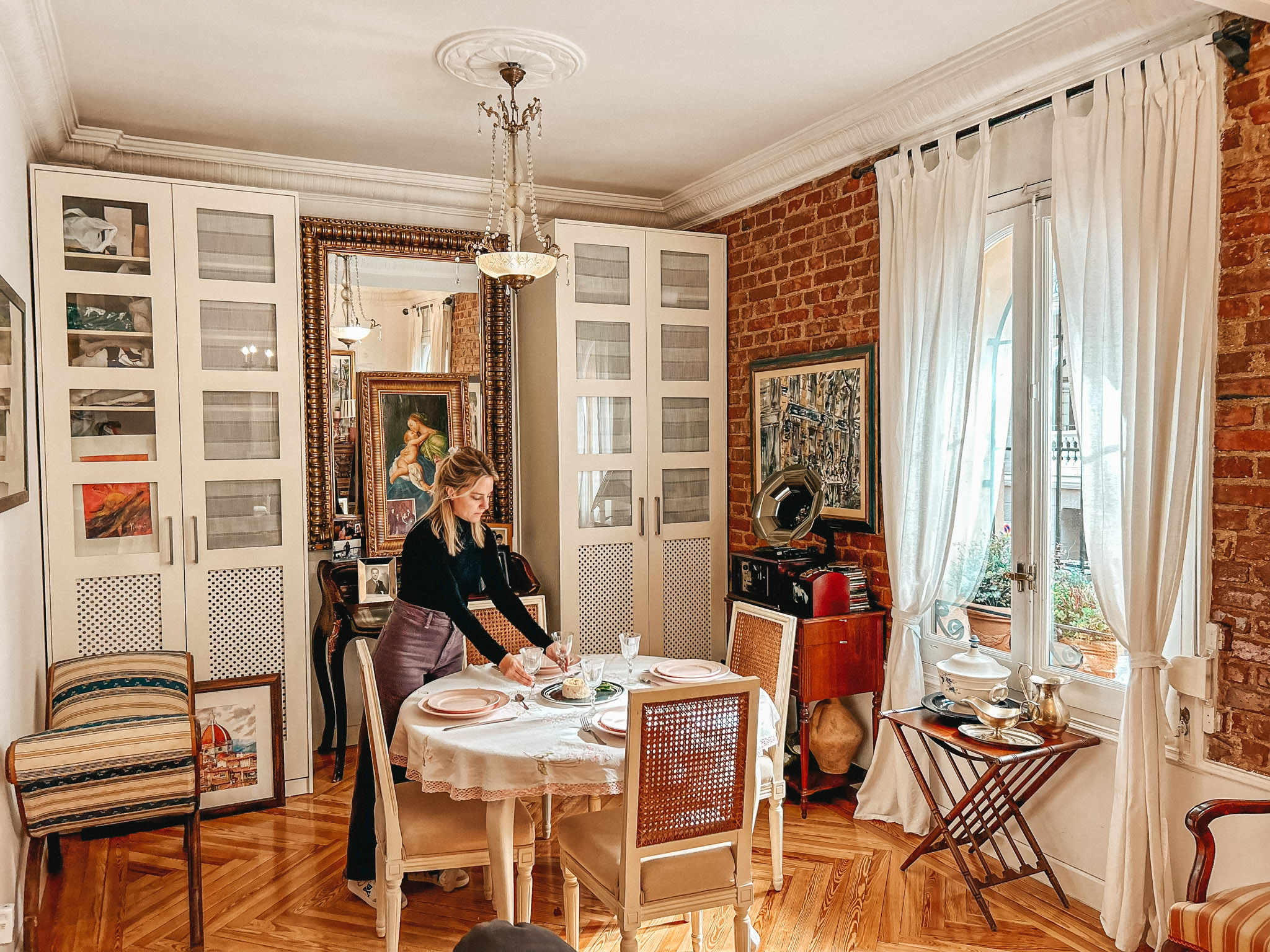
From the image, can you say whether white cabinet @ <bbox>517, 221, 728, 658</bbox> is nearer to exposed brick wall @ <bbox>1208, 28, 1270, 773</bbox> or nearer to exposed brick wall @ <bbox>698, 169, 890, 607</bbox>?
exposed brick wall @ <bbox>698, 169, 890, 607</bbox>

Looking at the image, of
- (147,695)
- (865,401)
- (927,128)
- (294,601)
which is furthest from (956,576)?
(147,695)

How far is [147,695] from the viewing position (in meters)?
3.37

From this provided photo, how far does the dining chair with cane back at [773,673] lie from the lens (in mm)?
3051

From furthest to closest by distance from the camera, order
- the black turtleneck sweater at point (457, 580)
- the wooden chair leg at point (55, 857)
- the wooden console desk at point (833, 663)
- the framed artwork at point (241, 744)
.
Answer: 1. the framed artwork at point (241, 744)
2. the wooden console desk at point (833, 663)
3. the wooden chair leg at point (55, 857)
4. the black turtleneck sweater at point (457, 580)

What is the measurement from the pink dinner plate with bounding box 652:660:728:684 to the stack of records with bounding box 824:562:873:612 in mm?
868

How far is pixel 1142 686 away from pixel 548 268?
2349 mm

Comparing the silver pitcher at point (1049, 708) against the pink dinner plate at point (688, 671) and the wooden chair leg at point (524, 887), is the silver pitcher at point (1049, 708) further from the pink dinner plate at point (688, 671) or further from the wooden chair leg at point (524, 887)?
the wooden chair leg at point (524, 887)

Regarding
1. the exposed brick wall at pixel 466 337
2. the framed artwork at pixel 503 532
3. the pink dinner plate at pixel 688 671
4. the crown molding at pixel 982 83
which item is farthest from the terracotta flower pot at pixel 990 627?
the exposed brick wall at pixel 466 337

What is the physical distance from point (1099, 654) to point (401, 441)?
129 inches

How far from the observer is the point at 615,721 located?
8.36 ft

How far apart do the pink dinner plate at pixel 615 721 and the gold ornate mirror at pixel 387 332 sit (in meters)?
2.37

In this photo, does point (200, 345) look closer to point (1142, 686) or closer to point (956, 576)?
point (956, 576)

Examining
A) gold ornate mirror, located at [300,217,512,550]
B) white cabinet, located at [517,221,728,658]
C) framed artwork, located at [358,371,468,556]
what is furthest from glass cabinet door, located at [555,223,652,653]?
framed artwork, located at [358,371,468,556]

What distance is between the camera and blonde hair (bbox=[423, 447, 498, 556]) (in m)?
3.01
